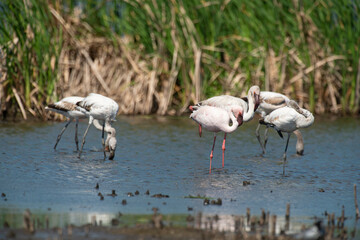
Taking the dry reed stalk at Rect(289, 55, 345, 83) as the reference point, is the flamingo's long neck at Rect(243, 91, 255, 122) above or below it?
below

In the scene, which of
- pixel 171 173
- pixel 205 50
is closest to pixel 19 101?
pixel 205 50

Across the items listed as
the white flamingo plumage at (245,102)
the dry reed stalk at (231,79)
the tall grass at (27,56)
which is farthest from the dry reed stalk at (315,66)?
the tall grass at (27,56)

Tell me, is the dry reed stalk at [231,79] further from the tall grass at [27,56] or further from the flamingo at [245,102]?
the tall grass at [27,56]

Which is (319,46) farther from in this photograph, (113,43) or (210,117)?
(210,117)

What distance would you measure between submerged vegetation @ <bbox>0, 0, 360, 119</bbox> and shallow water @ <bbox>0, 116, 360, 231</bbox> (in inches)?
76.9

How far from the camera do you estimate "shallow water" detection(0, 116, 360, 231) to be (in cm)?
686

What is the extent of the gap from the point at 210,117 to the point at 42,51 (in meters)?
5.30

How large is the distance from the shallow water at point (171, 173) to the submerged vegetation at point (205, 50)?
195cm

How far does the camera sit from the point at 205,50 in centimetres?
1636

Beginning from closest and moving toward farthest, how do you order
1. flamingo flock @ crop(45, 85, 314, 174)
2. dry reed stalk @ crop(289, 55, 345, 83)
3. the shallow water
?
the shallow water, flamingo flock @ crop(45, 85, 314, 174), dry reed stalk @ crop(289, 55, 345, 83)

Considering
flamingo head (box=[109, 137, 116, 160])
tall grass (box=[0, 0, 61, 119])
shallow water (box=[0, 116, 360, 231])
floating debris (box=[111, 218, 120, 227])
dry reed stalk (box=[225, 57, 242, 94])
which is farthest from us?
dry reed stalk (box=[225, 57, 242, 94])

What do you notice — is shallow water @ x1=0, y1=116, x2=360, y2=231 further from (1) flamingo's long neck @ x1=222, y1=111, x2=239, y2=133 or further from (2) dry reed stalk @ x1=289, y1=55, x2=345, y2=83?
(2) dry reed stalk @ x1=289, y1=55, x2=345, y2=83

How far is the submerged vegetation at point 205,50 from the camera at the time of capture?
1575cm

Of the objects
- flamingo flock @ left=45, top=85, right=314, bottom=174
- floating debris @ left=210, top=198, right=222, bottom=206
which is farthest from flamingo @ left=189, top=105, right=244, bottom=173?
floating debris @ left=210, top=198, right=222, bottom=206
